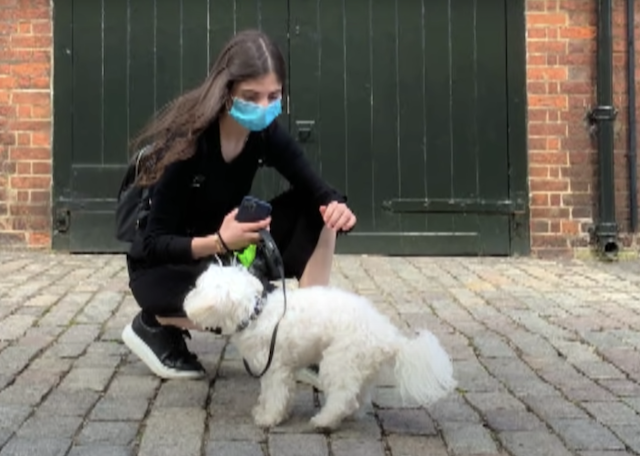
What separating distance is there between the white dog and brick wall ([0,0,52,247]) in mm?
4610

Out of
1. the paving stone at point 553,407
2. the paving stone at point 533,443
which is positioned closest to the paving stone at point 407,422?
the paving stone at point 533,443

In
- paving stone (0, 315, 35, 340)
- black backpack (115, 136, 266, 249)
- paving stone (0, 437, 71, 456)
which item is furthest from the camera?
paving stone (0, 315, 35, 340)

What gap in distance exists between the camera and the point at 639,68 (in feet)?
23.7

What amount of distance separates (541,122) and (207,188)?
14.9 ft

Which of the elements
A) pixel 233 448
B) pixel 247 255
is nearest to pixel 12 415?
pixel 233 448

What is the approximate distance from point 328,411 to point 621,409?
114 centimetres

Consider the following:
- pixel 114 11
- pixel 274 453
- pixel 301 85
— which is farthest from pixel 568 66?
pixel 274 453

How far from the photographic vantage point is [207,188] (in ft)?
10.9

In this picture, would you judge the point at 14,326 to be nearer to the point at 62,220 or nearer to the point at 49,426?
the point at 49,426

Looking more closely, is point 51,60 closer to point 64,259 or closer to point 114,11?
point 114,11

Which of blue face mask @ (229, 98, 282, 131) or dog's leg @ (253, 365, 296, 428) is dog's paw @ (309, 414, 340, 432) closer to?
dog's leg @ (253, 365, 296, 428)

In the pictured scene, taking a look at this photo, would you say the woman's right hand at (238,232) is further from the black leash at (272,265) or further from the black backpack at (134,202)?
the black backpack at (134,202)

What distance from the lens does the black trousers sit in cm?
343

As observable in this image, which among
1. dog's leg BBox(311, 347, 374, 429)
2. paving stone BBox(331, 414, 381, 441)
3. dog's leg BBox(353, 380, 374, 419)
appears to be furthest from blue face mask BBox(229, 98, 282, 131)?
paving stone BBox(331, 414, 381, 441)
